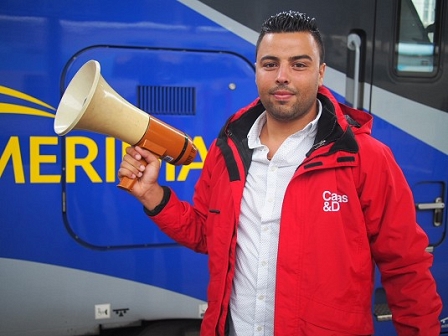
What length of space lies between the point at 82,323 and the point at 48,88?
125 cm

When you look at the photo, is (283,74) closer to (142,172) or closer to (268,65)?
(268,65)

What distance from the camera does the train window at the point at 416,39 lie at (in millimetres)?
2617

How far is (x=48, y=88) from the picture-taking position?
2184 mm

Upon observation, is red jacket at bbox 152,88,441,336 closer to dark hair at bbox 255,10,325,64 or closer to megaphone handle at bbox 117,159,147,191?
dark hair at bbox 255,10,325,64

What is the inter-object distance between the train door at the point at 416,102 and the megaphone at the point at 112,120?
1409mm

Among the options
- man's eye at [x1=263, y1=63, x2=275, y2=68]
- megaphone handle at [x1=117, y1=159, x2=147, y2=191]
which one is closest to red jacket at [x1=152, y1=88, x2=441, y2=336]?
man's eye at [x1=263, y1=63, x2=275, y2=68]

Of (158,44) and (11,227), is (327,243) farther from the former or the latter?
(11,227)

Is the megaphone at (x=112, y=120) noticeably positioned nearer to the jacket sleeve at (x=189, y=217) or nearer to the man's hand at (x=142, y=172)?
the man's hand at (x=142, y=172)

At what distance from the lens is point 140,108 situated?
233 centimetres

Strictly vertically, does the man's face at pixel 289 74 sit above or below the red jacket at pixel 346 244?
above

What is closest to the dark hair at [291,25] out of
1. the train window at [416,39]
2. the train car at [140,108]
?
the train car at [140,108]

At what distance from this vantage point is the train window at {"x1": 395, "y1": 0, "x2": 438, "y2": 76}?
2617mm

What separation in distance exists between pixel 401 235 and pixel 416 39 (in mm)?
1685

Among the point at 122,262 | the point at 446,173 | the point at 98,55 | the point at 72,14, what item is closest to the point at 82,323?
the point at 122,262
